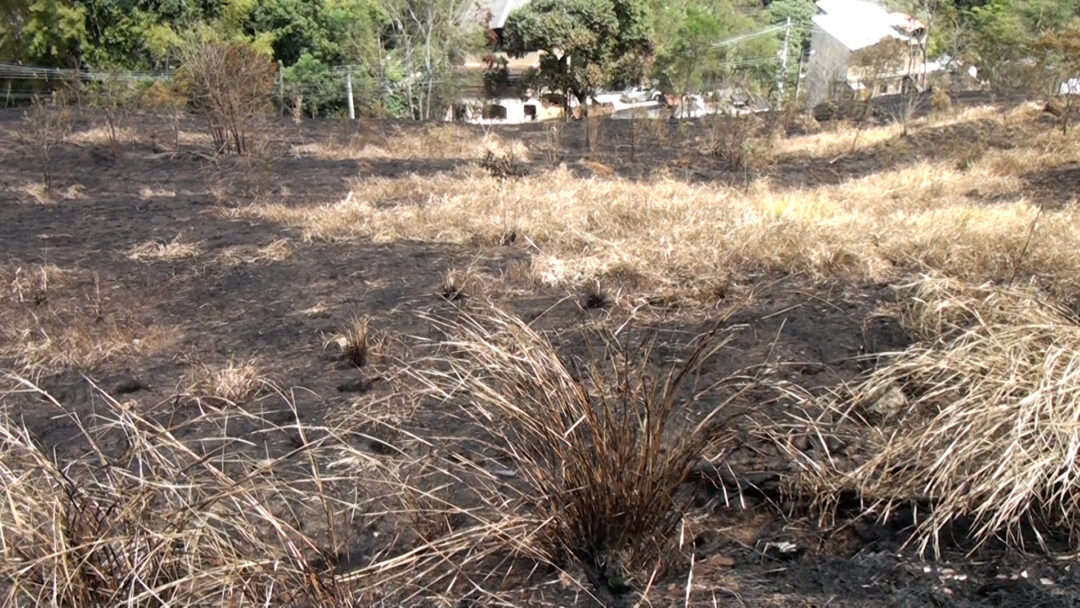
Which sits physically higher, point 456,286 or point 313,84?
point 313,84

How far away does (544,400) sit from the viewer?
2406 mm

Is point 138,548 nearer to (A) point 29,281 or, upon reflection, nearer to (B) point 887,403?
(B) point 887,403

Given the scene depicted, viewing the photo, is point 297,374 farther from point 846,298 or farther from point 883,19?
point 883,19

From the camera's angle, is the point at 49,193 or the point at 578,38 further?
the point at 578,38

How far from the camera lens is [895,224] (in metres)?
5.93

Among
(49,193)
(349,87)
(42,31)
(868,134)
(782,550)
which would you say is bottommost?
(782,550)

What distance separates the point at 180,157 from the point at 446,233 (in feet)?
21.5

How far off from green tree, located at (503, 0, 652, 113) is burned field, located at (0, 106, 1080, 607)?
17.3 metres

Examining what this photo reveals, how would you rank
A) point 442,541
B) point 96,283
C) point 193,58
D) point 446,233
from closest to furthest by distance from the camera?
point 442,541 → point 96,283 → point 446,233 → point 193,58

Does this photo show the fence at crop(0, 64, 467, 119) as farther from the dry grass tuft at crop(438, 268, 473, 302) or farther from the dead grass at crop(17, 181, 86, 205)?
the dry grass tuft at crop(438, 268, 473, 302)

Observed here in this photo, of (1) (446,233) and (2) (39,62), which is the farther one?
(2) (39,62)

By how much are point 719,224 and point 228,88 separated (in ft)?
23.6

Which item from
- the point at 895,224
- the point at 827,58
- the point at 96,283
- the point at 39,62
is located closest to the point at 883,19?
the point at 827,58

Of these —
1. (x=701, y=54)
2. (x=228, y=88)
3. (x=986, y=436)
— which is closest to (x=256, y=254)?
(x=986, y=436)
